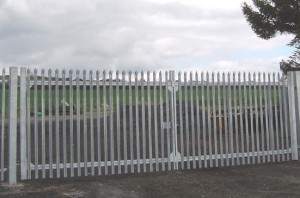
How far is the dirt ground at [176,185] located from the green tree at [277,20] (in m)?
8.52

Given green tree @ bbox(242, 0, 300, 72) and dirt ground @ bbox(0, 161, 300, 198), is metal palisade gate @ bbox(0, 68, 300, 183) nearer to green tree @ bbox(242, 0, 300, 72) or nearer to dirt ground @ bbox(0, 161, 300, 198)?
dirt ground @ bbox(0, 161, 300, 198)

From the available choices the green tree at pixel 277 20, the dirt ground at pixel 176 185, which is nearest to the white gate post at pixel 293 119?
the dirt ground at pixel 176 185

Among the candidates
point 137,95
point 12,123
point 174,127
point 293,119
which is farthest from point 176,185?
point 293,119

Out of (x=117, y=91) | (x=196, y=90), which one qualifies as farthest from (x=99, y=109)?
(x=196, y=90)

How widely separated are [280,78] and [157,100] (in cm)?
365

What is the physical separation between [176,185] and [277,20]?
11043 millimetres

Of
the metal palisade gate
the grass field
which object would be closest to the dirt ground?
the metal palisade gate

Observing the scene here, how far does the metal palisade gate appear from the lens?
8188mm

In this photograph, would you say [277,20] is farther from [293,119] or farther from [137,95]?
Result: [137,95]

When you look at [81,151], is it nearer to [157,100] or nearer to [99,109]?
[99,109]

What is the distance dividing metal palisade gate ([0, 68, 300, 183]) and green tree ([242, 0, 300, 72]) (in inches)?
242

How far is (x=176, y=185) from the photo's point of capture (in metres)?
8.08

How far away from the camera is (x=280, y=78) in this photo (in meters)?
11.0

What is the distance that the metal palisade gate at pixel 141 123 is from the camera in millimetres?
8188
